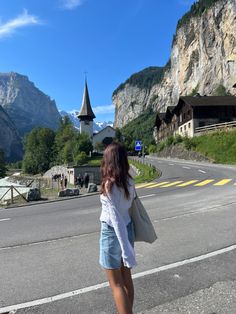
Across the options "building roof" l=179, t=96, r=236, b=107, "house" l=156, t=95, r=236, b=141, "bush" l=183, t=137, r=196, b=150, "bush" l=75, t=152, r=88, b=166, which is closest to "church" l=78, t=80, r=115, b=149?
"bush" l=75, t=152, r=88, b=166

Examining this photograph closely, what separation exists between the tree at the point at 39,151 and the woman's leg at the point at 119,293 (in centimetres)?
11332

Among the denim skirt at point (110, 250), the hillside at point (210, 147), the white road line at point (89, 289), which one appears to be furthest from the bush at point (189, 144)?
the denim skirt at point (110, 250)

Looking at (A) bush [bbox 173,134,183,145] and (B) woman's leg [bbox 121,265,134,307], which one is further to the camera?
(A) bush [bbox 173,134,183,145]

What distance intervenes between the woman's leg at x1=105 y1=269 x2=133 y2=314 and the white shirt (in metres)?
0.19

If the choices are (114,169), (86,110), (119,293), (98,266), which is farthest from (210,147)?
(86,110)

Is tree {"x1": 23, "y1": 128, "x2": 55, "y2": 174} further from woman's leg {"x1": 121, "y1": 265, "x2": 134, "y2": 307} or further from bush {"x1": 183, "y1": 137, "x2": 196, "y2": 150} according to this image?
woman's leg {"x1": 121, "y1": 265, "x2": 134, "y2": 307}

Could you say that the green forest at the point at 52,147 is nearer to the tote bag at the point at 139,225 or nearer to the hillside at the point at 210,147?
the hillside at the point at 210,147

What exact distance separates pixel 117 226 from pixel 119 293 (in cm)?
73

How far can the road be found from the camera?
525cm

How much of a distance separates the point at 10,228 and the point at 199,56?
13486 cm

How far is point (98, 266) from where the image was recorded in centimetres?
697

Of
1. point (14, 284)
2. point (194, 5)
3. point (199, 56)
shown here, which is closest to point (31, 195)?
point (14, 284)

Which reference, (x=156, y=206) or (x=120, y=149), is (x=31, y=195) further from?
(x=120, y=149)

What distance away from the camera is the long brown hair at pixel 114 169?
4.22 m
